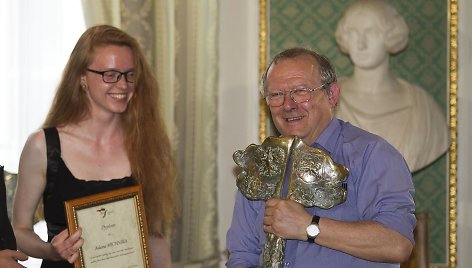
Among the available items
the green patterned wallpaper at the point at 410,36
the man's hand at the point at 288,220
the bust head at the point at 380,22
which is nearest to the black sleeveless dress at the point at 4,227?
the man's hand at the point at 288,220

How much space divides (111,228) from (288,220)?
810 millimetres

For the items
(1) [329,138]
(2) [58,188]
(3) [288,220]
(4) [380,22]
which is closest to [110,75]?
(2) [58,188]

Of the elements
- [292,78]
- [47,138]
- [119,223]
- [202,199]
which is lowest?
[202,199]

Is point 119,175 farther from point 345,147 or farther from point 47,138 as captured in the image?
point 345,147

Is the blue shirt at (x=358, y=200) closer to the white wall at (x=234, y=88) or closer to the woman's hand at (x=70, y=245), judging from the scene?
the woman's hand at (x=70, y=245)

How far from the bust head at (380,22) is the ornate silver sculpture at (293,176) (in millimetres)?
2629

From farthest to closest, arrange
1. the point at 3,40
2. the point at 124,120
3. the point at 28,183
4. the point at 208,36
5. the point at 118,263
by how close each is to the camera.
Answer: the point at 208,36, the point at 3,40, the point at 124,120, the point at 28,183, the point at 118,263

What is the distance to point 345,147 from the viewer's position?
9.77 ft

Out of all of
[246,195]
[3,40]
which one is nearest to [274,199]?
[246,195]

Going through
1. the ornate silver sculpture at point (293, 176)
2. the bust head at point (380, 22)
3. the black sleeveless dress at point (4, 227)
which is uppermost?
the bust head at point (380, 22)

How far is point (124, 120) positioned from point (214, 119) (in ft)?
6.44

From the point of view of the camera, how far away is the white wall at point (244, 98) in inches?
230

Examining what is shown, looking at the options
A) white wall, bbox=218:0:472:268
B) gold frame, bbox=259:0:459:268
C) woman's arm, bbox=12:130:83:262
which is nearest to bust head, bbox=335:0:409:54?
gold frame, bbox=259:0:459:268

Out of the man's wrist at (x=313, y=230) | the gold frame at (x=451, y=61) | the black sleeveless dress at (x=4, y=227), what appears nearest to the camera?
the man's wrist at (x=313, y=230)
